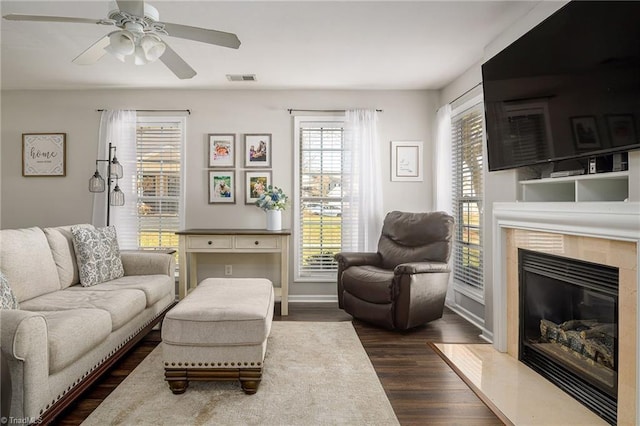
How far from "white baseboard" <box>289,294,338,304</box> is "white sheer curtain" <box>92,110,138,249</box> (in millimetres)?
1971

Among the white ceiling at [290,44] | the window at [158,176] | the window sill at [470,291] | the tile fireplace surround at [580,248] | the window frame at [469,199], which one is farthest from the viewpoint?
the window at [158,176]

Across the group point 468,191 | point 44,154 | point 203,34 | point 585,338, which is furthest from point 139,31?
point 44,154

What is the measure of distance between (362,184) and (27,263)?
3.17m

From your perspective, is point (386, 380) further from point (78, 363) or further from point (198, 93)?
point (198, 93)

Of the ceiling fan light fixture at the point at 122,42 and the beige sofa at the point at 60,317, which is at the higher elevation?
the ceiling fan light fixture at the point at 122,42

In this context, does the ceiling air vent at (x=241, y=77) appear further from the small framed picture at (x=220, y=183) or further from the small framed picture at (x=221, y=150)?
the small framed picture at (x=220, y=183)

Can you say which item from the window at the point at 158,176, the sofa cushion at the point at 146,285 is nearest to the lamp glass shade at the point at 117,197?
the window at the point at 158,176

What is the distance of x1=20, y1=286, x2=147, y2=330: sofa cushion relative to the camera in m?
2.37

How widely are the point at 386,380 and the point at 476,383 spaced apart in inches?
21.7

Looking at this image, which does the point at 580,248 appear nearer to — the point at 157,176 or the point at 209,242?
the point at 209,242

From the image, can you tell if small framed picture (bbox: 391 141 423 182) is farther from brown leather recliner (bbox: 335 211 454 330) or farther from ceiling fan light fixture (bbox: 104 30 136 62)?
ceiling fan light fixture (bbox: 104 30 136 62)

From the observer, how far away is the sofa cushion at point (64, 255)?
9.57 feet

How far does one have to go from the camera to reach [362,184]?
14.4 feet

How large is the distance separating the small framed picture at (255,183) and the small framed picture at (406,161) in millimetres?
1521
